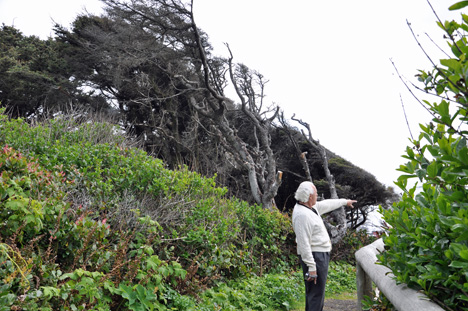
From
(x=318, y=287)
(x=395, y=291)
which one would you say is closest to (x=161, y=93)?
(x=318, y=287)

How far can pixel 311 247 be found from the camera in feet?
16.0

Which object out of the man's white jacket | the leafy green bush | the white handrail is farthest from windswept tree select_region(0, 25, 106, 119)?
the white handrail

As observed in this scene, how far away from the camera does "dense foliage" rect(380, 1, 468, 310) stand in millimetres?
1512

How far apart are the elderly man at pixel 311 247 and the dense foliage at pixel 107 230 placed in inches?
58.3

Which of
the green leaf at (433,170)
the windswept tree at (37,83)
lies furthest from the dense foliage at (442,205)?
the windswept tree at (37,83)

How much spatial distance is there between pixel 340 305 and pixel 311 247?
2.59 meters

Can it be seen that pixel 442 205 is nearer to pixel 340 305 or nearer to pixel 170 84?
pixel 340 305

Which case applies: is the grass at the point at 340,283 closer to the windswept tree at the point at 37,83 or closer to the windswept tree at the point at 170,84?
the windswept tree at the point at 170,84

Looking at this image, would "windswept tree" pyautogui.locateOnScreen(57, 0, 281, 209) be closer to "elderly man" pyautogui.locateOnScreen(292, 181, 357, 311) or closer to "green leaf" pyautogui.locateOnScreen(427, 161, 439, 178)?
"elderly man" pyautogui.locateOnScreen(292, 181, 357, 311)

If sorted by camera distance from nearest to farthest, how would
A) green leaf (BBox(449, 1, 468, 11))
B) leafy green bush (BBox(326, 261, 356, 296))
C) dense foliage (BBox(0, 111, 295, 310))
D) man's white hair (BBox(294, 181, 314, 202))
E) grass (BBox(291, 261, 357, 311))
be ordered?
green leaf (BBox(449, 1, 468, 11)), dense foliage (BBox(0, 111, 295, 310)), man's white hair (BBox(294, 181, 314, 202)), grass (BBox(291, 261, 357, 311)), leafy green bush (BBox(326, 261, 356, 296))

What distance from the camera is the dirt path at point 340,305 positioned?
21.2ft

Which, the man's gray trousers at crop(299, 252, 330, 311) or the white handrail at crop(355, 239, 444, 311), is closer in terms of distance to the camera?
the white handrail at crop(355, 239, 444, 311)

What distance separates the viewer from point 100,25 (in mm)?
16078

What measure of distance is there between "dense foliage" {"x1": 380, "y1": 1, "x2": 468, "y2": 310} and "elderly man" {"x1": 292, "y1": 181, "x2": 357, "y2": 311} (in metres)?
2.47
